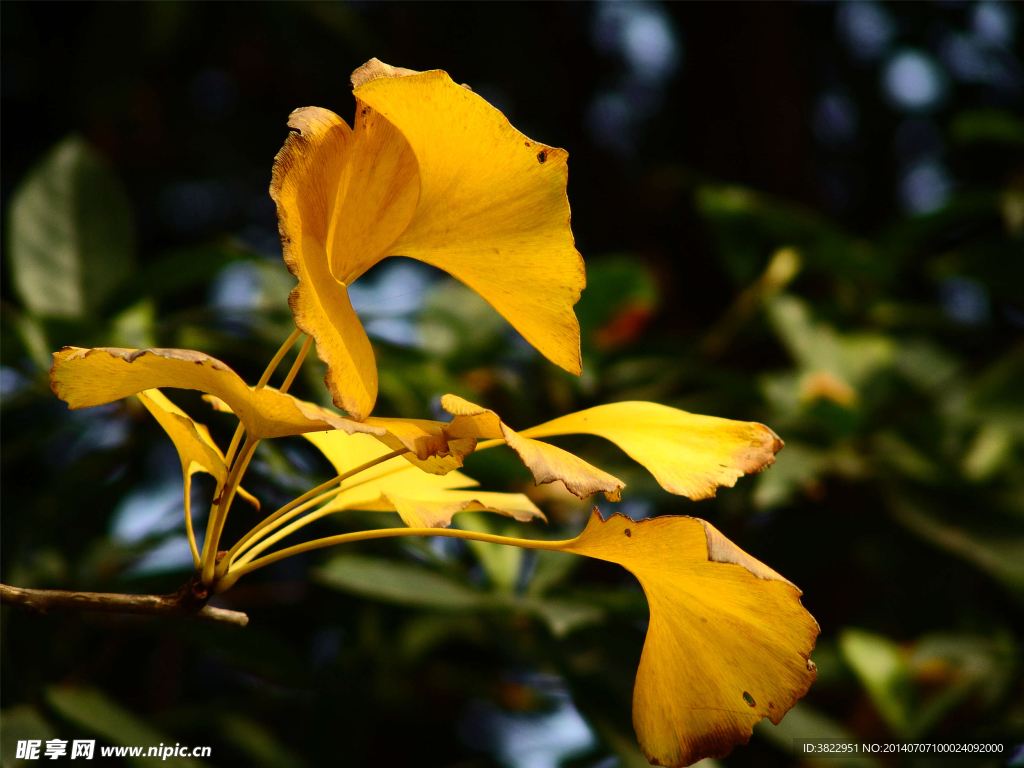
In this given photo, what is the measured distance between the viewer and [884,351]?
109 cm

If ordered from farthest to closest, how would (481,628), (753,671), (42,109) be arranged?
(42,109)
(481,628)
(753,671)

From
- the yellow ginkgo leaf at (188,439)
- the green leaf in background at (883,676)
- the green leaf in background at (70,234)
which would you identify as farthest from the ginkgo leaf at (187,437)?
the green leaf in background at (883,676)

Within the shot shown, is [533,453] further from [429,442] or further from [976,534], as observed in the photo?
[976,534]

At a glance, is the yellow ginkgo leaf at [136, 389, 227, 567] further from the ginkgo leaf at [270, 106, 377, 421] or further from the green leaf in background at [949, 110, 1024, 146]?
the green leaf in background at [949, 110, 1024, 146]

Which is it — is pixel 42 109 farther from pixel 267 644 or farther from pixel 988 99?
pixel 988 99

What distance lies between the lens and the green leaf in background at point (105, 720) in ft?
2.26

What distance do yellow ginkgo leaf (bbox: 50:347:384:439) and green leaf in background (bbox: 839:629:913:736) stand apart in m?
0.75

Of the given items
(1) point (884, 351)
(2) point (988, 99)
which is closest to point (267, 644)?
(1) point (884, 351)

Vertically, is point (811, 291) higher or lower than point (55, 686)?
higher

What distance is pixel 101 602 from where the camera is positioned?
1.12ft

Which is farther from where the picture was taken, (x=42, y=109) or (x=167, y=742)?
(x=42, y=109)

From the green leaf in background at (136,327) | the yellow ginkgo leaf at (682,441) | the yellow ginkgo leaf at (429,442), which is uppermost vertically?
the yellow ginkgo leaf at (429,442)

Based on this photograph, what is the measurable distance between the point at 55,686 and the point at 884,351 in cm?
98

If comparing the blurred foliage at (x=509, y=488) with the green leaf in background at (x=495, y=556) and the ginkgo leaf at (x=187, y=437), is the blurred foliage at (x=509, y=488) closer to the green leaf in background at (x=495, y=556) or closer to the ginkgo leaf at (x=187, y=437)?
the green leaf in background at (x=495, y=556)
